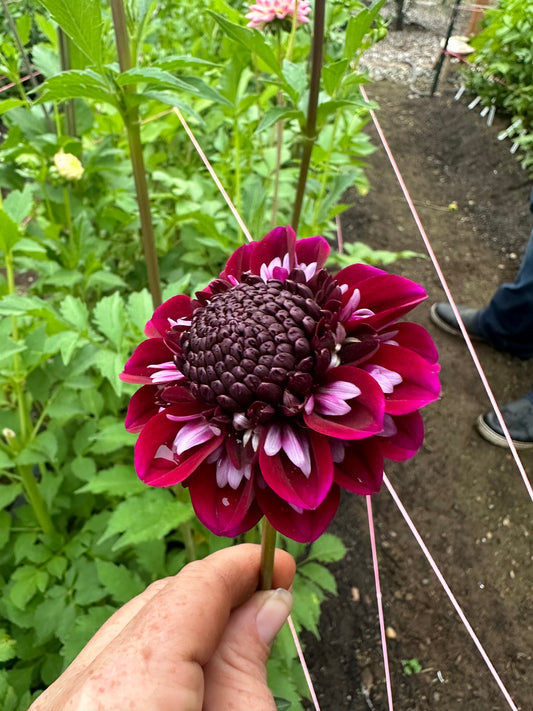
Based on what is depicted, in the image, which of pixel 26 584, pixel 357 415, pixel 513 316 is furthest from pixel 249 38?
pixel 513 316

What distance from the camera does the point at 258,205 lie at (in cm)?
125

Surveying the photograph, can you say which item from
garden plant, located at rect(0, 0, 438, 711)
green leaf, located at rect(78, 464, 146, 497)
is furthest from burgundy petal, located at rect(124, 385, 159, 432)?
green leaf, located at rect(78, 464, 146, 497)

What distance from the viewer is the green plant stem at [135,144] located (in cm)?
72

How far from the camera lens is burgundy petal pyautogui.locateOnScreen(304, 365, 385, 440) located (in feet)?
1.44

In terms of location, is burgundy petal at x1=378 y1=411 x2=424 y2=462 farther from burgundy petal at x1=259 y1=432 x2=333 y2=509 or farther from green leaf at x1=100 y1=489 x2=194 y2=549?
green leaf at x1=100 y1=489 x2=194 y2=549

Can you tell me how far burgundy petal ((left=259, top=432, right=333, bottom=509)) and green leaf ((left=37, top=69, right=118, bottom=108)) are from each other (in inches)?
20.8

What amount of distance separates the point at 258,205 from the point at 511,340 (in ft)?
5.52

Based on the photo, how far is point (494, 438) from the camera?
211cm

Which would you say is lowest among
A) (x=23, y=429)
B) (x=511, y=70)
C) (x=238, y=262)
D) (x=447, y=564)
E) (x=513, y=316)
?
(x=447, y=564)

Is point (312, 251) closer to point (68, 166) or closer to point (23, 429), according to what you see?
point (23, 429)

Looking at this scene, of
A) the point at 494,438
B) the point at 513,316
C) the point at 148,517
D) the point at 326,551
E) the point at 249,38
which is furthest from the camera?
the point at 513,316

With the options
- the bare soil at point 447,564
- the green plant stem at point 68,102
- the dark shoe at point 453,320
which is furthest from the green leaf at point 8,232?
the dark shoe at point 453,320

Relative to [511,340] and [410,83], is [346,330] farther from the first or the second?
[410,83]

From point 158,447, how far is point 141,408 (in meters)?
0.06
